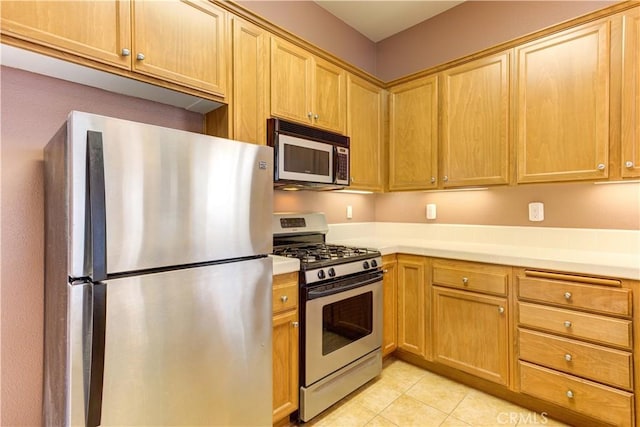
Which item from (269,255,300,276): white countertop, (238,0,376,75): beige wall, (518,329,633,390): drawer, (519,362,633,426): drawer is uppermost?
(238,0,376,75): beige wall

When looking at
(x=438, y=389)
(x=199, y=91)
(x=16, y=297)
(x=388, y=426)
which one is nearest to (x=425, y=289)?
(x=438, y=389)

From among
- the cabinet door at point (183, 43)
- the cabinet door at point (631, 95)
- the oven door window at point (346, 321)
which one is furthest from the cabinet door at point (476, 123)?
the cabinet door at point (183, 43)

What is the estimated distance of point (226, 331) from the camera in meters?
1.38

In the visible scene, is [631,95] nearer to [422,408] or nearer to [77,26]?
[422,408]

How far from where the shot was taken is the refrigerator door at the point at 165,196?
102 centimetres

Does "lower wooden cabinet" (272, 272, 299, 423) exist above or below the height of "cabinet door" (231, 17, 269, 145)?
below

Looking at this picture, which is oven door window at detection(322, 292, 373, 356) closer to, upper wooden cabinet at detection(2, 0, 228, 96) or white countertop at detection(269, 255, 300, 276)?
white countertop at detection(269, 255, 300, 276)

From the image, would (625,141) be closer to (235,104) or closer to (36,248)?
(235,104)

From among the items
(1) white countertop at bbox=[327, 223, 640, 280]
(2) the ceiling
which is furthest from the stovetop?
(2) the ceiling

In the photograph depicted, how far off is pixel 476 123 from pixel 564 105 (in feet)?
1.72

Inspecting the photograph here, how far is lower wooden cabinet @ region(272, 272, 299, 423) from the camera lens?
1.65 meters

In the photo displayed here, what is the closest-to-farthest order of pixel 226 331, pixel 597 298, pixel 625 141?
1. pixel 226 331
2. pixel 597 298
3. pixel 625 141

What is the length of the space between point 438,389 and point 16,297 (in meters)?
2.41

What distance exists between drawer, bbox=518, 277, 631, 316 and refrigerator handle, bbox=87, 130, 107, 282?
2.12m
